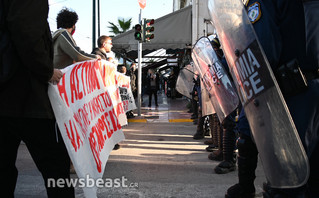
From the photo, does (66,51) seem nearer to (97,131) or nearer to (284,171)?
(97,131)

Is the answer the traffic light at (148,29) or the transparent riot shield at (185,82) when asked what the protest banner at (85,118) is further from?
the traffic light at (148,29)

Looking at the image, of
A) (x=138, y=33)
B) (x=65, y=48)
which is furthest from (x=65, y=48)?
(x=138, y=33)

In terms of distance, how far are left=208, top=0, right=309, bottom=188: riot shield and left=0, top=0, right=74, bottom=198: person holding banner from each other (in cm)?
114

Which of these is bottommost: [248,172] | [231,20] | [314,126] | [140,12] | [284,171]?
[248,172]

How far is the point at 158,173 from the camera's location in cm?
366

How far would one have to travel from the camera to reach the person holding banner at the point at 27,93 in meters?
1.70

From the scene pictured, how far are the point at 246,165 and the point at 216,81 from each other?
1.11m

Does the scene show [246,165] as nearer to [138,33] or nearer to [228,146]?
[228,146]

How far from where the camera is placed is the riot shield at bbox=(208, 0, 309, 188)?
133 centimetres

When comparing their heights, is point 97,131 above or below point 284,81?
below

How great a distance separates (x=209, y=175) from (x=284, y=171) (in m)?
2.32

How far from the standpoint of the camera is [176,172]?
12.1ft

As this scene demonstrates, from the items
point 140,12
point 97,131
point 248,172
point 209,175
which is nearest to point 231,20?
point 248,172

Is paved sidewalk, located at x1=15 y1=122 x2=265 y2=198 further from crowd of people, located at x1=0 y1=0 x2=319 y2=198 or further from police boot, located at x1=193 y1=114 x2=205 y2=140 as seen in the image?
crowd of people, located at x1=0 y1=0 x2=319 y2=198
